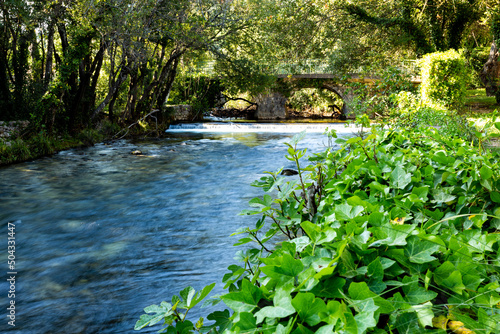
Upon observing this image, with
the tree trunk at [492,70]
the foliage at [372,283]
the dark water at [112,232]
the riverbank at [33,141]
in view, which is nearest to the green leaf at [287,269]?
the foliage at [372,283]

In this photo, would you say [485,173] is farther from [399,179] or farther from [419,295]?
[419,295]

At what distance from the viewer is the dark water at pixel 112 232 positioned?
3.68 metres

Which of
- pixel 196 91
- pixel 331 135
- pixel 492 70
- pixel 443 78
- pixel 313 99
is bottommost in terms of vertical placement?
pixel 331 135

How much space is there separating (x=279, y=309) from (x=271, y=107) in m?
29.4

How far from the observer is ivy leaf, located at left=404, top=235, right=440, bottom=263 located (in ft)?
3.82

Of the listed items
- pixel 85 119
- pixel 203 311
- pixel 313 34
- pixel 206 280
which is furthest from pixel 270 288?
pixel 313 34

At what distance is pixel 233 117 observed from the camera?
A: 30.4m

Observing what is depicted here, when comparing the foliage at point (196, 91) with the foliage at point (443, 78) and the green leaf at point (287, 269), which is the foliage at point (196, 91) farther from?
the green leaf at point (287, 269)

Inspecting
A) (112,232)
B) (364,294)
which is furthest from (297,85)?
(364,294)

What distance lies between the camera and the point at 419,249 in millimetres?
1197

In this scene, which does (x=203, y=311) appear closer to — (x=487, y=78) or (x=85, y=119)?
(x=85, y=119)

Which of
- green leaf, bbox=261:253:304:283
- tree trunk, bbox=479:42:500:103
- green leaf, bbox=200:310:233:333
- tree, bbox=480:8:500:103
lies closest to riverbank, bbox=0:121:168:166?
green leaf, bbox=200:310:233:333

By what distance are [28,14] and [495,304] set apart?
42.4ft

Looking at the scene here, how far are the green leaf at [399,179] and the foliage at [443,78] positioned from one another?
44.0 feet
